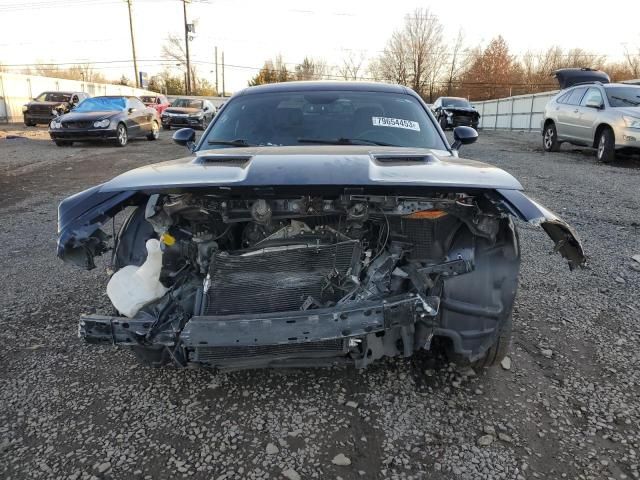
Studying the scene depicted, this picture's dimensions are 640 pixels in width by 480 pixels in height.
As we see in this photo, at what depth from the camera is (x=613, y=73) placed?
37688 millimetres

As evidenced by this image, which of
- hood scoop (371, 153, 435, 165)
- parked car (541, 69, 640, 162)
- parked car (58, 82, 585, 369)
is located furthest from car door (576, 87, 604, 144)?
parked car (58, 82, 585, 369)

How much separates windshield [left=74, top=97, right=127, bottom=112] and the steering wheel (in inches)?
509

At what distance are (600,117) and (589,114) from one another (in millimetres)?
465

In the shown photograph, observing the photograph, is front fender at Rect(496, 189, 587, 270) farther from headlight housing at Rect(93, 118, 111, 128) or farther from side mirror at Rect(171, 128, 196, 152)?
headlight housing at Rect(93, 118, 111, 128)

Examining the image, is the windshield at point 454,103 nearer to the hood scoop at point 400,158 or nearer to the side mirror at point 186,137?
the side mirror at point 186,137

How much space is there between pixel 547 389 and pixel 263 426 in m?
1.46

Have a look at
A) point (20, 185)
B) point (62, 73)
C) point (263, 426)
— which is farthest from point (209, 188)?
point (62, 73)

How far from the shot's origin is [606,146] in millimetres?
10211

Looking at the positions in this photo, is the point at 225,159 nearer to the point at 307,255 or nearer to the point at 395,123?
the point at 307,255

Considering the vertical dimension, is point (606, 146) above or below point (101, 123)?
below

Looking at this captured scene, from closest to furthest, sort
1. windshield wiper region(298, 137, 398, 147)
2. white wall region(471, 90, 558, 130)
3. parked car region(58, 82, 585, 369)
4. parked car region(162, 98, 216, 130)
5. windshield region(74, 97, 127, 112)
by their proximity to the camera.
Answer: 1. parked car region(58, 82, 585, 369)
2. windshield wiper region(298, 137, 398, 147)
3. windshield region(74, 97, 127, 112)
4. parked car region(162, 98, 216, 130)
5. white wall region(471, 90, 558, 130)

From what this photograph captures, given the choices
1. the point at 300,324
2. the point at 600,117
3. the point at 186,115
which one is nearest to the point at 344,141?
the point at 300,324

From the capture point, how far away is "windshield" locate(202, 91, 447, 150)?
326 cm

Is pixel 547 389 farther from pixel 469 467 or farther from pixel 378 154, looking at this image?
pixel 378 154
